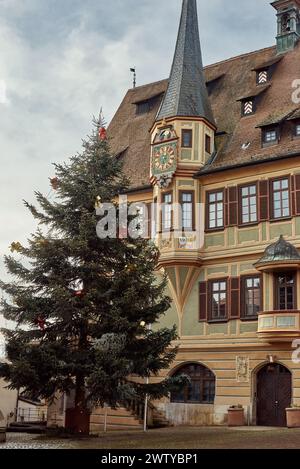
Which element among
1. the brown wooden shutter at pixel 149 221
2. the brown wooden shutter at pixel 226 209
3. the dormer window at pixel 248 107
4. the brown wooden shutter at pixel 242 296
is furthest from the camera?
the dormer window at pixel 248 107

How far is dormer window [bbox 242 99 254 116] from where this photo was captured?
1300 inches

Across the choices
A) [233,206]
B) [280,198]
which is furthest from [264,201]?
[233,206]

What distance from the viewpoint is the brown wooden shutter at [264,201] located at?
2905 centimetres

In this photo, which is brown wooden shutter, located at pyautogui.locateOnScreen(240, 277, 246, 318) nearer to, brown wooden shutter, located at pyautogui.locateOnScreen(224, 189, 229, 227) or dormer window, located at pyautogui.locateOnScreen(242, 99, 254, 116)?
brown wooden shutter, located at pyautogui.locateOnScreen(224, 189, 229, 227)

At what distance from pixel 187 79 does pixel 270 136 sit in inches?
217

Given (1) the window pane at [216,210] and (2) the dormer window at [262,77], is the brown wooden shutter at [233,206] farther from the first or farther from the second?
(2) the dormer window at [262,77]

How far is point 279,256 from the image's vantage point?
27.3m

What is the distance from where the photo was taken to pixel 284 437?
20.8 meters

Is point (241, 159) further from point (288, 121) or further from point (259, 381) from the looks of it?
point (259, 381)

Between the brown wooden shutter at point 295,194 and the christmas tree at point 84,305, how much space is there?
7.46 meters

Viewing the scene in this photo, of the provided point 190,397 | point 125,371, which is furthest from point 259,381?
point 125,371

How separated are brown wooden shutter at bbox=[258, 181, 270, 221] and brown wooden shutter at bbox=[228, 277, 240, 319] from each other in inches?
111

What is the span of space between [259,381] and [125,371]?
9921 millimetres

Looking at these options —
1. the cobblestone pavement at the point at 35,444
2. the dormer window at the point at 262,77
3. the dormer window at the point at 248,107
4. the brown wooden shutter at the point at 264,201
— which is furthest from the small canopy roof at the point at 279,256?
the cobblestone pavement at the point at 35,444
